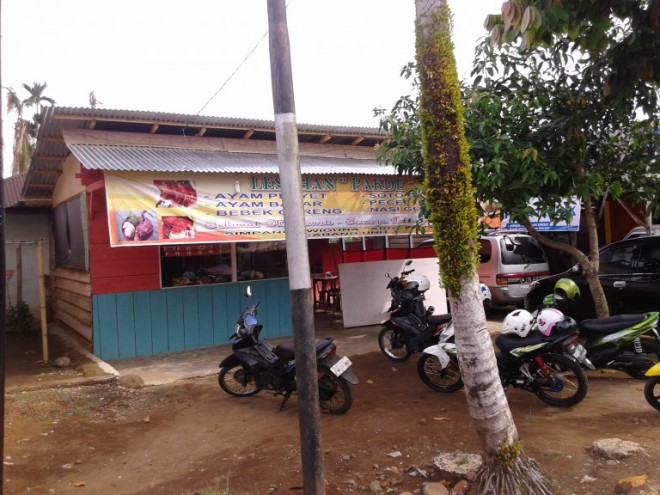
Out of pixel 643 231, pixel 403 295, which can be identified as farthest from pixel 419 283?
Result: pixel 643 231

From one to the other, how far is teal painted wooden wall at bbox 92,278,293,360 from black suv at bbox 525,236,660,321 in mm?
4651

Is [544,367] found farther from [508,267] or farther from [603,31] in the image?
[508,267]

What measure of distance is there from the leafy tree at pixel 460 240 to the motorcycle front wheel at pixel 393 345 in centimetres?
421

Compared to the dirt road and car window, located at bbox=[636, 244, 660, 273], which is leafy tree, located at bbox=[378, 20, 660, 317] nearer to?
car window, located at bbox=[636, 244, 660, 273]

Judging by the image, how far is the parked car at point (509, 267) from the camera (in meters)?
11.0

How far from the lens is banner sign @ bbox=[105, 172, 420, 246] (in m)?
7.28

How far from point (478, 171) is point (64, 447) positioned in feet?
16.7

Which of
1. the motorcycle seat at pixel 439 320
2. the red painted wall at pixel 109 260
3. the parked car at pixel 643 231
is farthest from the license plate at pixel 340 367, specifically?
the parked car at pixel 643 231

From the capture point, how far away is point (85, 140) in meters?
8.38

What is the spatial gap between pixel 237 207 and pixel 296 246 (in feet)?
14.8

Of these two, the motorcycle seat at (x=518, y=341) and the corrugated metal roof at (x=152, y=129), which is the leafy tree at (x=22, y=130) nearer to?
the corrugated metal roof at (x=152, y=129)

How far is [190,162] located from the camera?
8008 millimetres

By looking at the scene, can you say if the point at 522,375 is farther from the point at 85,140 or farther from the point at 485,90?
the point at 85,140

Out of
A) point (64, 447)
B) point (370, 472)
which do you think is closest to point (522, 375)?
point (370, 472)
